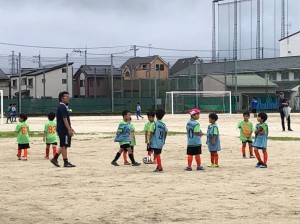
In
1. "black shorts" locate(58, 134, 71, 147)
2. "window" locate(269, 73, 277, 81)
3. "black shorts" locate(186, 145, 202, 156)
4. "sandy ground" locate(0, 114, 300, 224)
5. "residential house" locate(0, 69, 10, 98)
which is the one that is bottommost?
"sandy ground" locate(0, 114, 300, 224)

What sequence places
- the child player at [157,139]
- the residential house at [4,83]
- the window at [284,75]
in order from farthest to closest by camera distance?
1. the window at [284,75]
2. the residential house at [4,83]
3. the child player at [157,139]

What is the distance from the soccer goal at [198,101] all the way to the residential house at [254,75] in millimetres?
4035

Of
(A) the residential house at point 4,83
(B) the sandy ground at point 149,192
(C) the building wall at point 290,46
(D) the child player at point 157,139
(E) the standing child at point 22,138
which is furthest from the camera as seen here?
(C) the building wall at point 290,46

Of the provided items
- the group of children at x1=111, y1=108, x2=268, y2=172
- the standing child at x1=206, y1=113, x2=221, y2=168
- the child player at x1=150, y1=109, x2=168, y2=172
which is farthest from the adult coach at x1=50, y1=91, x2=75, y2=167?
the standing child at x1=206, y1=113, x2=221, y2=168

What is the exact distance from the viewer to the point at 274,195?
10.0 m

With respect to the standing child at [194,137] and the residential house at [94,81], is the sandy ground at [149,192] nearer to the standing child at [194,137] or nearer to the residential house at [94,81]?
the standing child at [194,137]

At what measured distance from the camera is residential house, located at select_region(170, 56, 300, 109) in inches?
2973

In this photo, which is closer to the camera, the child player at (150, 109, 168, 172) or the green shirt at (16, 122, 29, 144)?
the child player at (150, 109, 168, 172)

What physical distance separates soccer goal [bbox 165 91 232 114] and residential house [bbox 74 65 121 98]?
7.43 m

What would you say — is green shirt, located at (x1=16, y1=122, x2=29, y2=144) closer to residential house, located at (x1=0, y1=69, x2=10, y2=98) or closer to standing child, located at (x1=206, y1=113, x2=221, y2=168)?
standing child, located at (x1=206, y1=113, x2=221, y2=168)

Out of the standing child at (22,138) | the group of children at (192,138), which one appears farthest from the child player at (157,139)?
the standing child at (22,138)

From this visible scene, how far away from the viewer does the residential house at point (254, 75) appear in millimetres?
75525

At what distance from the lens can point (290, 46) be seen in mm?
97688

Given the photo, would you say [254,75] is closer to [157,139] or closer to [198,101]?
[198,101]
